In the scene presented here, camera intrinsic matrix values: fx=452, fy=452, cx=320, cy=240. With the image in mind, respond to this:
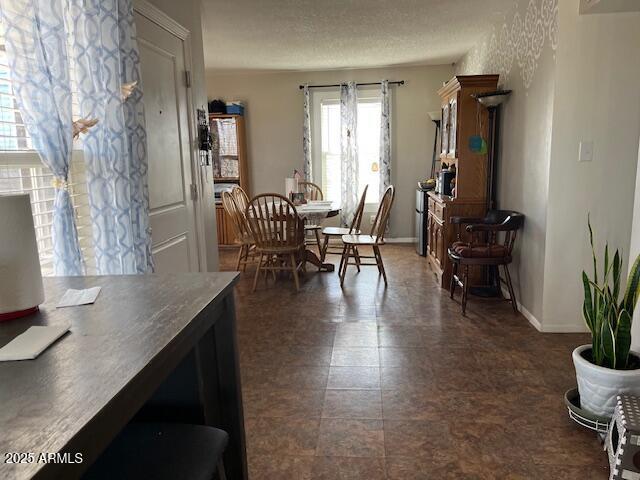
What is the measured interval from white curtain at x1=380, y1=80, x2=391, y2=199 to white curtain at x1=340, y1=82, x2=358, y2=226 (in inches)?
13.5

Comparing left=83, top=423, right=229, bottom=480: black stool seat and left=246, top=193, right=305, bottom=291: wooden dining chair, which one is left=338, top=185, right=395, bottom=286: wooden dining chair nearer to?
left=246, top=193, right=305, bottom=291: wooden dining chair

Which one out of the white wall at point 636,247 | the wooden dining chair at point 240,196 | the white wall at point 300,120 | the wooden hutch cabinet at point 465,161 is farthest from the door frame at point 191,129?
the white wall at point 300,120

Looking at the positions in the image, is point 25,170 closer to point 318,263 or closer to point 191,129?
point 191,129

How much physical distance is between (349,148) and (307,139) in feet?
1.92

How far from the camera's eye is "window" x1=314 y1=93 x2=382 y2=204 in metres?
6.08

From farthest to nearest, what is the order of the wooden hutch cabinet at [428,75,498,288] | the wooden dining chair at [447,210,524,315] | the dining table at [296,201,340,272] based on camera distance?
the dining table at [296,201,340,272] → the wooden hutch cabinet at [428,75,498,288] → the wooden dining chair at [447,210,524,315]

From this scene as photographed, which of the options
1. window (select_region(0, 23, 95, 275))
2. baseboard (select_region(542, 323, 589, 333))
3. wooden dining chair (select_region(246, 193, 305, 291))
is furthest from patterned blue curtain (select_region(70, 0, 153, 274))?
baseboard (select_region(542, 323, 589, 333))

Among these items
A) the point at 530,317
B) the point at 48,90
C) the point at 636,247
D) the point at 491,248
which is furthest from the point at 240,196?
the point at 636,247

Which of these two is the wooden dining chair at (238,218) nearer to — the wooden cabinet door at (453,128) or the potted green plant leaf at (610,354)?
the wooden cabinet door at (453,128)

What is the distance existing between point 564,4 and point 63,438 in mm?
3216

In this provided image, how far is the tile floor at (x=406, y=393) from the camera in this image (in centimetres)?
176

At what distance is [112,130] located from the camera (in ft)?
6.46

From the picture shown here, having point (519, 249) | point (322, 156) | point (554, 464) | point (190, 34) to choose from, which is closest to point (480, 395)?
point (554, 464)

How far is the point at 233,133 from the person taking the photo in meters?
6.08
